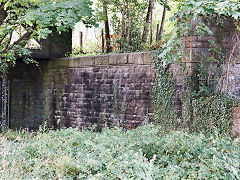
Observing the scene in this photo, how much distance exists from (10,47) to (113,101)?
3052mm

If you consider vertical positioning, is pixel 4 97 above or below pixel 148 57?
below

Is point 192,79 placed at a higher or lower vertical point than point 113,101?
higher

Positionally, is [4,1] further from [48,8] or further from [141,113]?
[141,113]

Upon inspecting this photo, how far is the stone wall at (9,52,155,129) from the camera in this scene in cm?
941

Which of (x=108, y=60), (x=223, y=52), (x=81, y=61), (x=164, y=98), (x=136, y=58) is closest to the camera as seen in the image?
(x=223, y=52)

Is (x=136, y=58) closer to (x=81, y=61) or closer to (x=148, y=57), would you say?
(x=148, y=57)

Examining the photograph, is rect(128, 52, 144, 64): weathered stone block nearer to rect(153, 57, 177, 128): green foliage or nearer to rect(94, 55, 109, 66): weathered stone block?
rect(153, 57, 177, 128): green foliage

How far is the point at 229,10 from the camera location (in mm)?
6090

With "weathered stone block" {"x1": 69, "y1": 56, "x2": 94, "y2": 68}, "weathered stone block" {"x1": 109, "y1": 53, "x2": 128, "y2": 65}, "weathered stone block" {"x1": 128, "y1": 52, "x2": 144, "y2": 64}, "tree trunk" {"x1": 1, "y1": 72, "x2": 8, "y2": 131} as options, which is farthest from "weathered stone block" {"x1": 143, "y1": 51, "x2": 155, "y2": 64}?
"tree trunk" {"x1": 1, "y1": 72, "x2": 8, "y2": 131}

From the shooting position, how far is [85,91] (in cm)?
1109

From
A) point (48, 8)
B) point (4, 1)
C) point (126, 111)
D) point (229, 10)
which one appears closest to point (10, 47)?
point (4, 1)

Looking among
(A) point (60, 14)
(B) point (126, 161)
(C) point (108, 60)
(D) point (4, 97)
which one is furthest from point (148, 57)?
(D) point (4, 97)

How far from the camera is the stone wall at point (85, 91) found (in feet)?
30.9

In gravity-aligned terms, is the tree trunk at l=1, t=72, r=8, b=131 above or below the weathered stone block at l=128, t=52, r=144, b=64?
below
